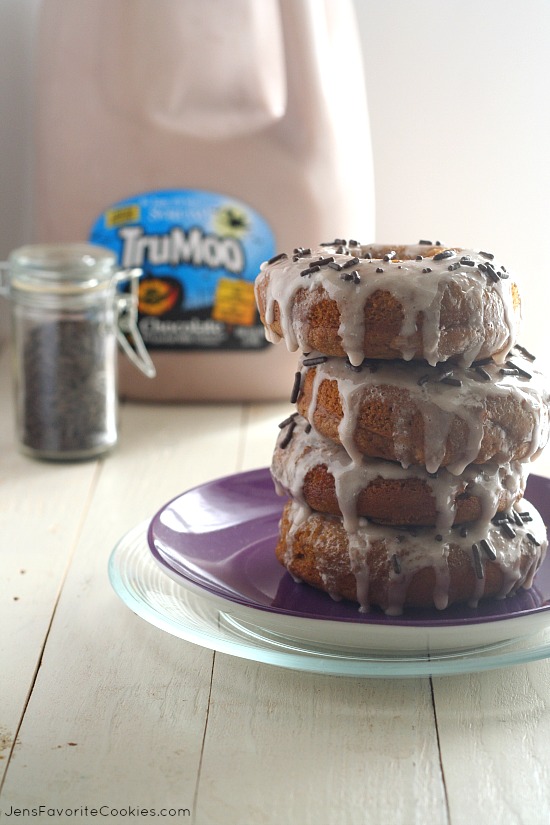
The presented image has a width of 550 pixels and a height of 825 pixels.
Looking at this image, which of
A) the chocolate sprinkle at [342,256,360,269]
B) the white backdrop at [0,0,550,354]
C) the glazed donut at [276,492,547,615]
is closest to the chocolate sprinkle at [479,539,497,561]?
the glazed donut at [276,492,547,615]

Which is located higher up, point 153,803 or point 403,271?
point 403,271

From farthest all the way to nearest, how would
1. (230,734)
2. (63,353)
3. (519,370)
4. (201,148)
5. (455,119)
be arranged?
(455,119) < (201,148) < (63,353) < (519,370) < (230,734)

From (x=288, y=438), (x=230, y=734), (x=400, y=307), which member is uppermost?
(x=400, y=307)

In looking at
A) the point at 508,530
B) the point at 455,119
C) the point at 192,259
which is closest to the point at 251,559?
the point at 508,530

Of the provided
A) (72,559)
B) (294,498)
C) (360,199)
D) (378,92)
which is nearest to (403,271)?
(294,498)

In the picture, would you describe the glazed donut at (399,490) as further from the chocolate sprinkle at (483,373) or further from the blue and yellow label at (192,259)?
the blue and yellow label at (192,259)

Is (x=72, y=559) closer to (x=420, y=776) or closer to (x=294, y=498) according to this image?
(x=294, y=498)

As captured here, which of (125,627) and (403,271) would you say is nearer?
(403,271)

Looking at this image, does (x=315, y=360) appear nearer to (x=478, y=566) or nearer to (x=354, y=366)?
(x=354, y=366)
